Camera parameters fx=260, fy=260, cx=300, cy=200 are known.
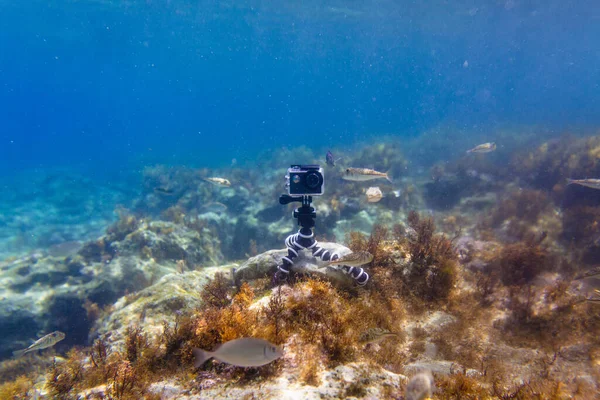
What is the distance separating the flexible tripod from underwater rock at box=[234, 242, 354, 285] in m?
0.15

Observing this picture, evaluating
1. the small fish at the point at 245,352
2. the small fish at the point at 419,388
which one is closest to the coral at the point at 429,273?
the small fish at the point at 419,388

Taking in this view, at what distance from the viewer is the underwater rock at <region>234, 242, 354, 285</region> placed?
4.10 metres

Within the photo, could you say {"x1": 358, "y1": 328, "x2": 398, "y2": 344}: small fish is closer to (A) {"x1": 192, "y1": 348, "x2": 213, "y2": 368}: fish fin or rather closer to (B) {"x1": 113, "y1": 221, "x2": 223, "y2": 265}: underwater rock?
(A) {"x1": 192, "y1": 348, "x2": 213, "y2": 368}: fish fin

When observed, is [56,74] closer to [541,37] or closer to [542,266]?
[542,266]

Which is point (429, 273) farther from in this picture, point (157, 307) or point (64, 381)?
point (157, 307)

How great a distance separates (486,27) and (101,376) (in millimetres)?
61500

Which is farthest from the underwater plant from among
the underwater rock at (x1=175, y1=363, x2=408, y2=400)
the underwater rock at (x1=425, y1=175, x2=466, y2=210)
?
A: the underwater rock at (x1=425, y1=175, x2=466, y2=210)

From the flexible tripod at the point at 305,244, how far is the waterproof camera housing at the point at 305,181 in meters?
0.19

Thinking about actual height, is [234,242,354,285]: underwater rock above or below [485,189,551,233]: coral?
below

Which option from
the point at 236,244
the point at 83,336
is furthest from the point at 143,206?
the point at 83,336

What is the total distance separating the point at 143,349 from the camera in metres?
3.25

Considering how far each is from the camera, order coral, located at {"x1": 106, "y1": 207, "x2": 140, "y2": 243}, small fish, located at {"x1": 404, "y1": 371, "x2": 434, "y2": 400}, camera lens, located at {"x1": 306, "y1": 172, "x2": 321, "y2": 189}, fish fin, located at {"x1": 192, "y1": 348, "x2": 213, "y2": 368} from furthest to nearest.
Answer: coral, located at {"x1": 106, "y1": 207, "x2": 140, "y2": 243} → camera lens, located at {"x1": 306, "y1": 172, "x2": 321, "y2": 189} → small fish, located at {"x1": 404, "y1": 371, "x2": 434, "y2": 400} → fish fin, located at {"x1": 192, "y1": 348, "x2": 213, "y2": 368}

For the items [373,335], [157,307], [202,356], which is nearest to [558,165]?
[373,335]

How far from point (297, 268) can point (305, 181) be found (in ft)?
5.25
